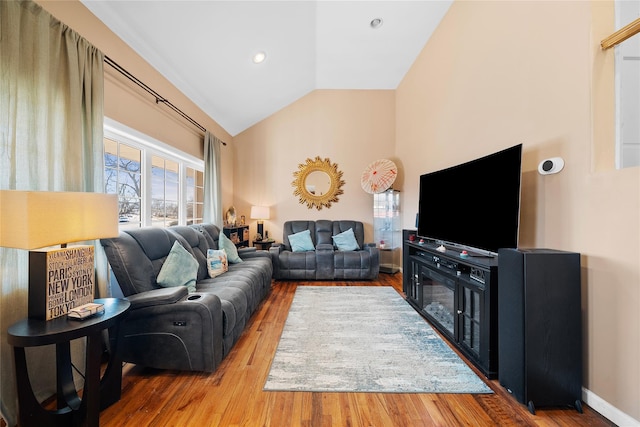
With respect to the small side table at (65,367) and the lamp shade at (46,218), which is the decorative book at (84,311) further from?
the lamp shade at (46,218)

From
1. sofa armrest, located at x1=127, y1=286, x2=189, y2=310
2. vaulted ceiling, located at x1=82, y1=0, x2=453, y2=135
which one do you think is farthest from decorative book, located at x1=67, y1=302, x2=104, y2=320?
vaulted ceiling, located at x1=82, y1=0, x2=453, y2=135

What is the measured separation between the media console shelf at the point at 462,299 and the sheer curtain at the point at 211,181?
3066 millimetres

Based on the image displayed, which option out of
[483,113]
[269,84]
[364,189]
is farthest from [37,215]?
[364,189]

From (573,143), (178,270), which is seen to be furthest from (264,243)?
(573,143)

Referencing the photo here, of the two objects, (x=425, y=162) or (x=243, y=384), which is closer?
(x=243, y=384)

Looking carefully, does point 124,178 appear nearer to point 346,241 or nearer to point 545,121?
point 346,241

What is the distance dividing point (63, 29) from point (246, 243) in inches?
152

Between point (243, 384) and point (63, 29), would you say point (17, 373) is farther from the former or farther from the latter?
point (63, 29)

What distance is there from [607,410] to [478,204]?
1.41 metres

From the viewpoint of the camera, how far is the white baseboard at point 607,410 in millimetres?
1319

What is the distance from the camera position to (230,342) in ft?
6.70

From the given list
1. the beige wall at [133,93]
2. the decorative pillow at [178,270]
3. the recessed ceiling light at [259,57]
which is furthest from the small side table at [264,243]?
the recessed ceiling light at [259,57]

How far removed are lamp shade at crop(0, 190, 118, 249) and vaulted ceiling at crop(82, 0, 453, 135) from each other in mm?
1716

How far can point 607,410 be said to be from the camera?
1410 millimetres
